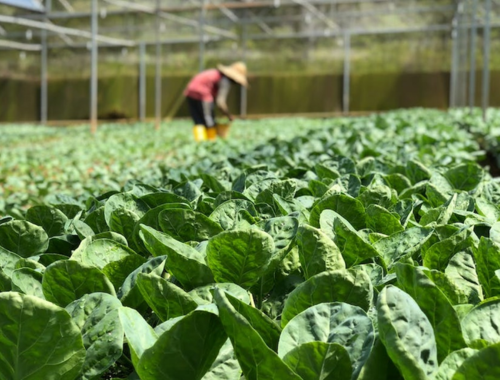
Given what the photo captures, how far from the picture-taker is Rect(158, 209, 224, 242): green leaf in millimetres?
1849

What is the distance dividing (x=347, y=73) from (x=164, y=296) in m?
26.4

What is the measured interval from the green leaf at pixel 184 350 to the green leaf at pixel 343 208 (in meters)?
0.88

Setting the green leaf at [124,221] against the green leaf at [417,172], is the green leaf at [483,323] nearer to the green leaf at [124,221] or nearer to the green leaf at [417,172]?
the green leaf at [124,221]

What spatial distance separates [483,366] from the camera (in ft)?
3.17

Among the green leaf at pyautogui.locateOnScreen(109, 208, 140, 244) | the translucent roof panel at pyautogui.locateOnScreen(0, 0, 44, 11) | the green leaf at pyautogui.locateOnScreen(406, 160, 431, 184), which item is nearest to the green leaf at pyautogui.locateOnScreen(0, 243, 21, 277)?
the green leaf at pyautogui.locateOnScreen(109, 208, 140, 244)

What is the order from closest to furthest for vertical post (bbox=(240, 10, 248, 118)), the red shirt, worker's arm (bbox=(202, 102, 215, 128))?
worker's arm (bbox=(202, 102, 215, 128))
the red shirt
vertical post (bbox=(240, 10, 248, 118))

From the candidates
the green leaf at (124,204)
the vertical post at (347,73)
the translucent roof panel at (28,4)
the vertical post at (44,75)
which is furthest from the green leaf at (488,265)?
the vertical post at (44,75)

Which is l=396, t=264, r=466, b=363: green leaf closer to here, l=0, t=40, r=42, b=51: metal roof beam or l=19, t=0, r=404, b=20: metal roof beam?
l=19, t=0, r=404, b=20: metal roof beam

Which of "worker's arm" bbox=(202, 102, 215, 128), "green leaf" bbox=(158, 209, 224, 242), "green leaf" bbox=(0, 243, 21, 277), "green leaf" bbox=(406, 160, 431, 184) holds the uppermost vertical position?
"worker's arm" bbox=(202, 102, 215, 128)

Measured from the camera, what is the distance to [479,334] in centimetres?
119

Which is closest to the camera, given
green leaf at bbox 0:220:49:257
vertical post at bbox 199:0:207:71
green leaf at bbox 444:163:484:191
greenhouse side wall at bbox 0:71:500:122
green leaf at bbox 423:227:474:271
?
green leaf at bbox 423:227:474:271

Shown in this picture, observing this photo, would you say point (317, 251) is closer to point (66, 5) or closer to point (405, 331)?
point (405, 331)

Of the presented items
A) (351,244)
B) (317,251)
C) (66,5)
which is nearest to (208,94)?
(66,5)

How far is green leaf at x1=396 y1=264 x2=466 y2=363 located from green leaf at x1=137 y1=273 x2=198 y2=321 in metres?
0.41
